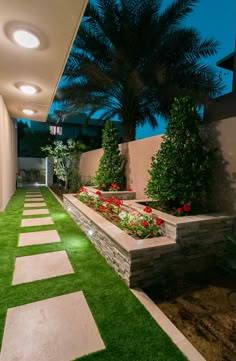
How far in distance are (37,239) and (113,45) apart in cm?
601

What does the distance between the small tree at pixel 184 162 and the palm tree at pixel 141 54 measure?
9.99ft

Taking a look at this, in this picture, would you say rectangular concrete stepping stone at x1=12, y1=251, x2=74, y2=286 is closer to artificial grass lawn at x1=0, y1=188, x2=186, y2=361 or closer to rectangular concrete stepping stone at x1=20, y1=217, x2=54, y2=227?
artificial grass lawn at x1=0, y1=188, x2=186, y2=361

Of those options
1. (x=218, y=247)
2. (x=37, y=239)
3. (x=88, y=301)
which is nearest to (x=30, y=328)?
(x=88, y=301)

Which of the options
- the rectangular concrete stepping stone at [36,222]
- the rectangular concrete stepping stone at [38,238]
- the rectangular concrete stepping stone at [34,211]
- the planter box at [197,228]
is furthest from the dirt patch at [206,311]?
the rectangular concrete stepping stone at [34,211]

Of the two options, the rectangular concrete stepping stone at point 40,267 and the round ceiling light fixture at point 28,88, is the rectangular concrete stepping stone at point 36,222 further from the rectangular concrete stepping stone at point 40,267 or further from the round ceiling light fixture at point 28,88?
the round ceiling light fixture at point 28,88

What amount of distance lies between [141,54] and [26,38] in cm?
424

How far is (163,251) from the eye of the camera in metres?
2.29

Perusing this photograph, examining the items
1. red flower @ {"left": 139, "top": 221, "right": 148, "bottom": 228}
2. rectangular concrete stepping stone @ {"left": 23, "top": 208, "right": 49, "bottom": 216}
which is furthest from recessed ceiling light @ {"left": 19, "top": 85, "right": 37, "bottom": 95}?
red flower @ {"left": 139, "top": 221, "right": 148, "bottom": 228}

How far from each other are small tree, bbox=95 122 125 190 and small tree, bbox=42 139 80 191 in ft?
10.9

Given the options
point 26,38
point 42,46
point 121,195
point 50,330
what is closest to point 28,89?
point 42,46

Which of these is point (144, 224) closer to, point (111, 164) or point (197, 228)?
point (197, 228)

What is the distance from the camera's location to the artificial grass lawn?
4.72 ft

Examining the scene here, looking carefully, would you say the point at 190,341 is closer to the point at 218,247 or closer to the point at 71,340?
the point at 71,340

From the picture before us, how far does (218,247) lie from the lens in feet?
8.95
